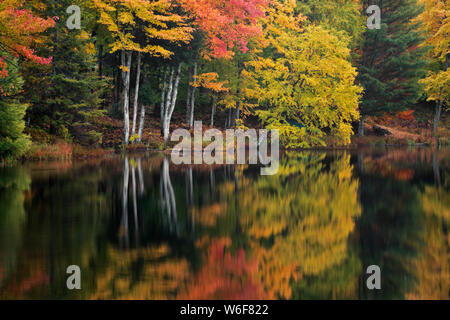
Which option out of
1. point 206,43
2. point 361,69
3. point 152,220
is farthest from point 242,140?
point 152,220

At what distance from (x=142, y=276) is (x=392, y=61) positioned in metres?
39.8

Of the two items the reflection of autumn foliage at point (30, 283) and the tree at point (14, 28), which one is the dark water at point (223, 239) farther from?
the tree at point (14, 28)

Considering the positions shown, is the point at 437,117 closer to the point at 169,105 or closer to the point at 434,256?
the point at 169,105

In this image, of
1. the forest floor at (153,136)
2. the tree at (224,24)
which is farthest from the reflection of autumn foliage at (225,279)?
the tree at (224,24)

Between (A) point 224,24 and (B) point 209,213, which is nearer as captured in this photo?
(B) point 209,213

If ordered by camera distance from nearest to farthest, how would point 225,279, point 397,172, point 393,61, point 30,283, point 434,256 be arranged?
point 30,283 → point 225,279 → point 434,256 → point 397,172 → point 393,61

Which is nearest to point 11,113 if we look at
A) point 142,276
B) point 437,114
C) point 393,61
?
Answer: point 142,276

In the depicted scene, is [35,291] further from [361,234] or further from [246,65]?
[246,65]

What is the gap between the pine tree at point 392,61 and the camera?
4056cm

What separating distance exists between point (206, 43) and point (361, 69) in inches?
733

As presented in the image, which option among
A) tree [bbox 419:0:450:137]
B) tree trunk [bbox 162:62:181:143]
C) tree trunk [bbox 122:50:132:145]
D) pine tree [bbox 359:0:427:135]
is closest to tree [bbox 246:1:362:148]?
tree trunk [bbox 162:62:181:143]

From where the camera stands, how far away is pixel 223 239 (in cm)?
707

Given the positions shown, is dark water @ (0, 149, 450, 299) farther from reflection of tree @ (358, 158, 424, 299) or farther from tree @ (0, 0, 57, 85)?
tree @ (0, 0, 57, 85)
